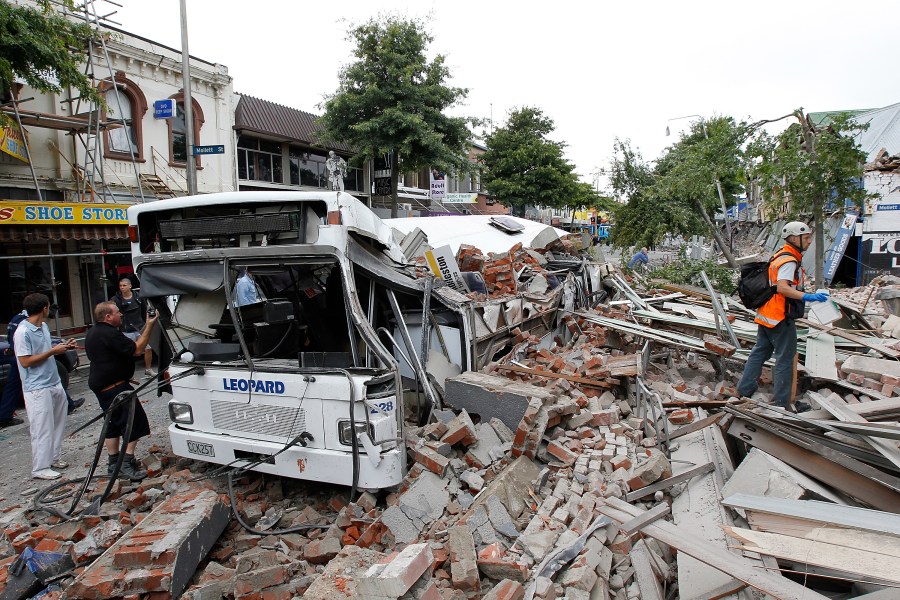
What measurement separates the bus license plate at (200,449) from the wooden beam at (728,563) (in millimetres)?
3312

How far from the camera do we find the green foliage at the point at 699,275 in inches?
496

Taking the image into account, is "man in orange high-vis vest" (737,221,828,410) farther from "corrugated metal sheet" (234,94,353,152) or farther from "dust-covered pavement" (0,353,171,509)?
"corrugated metal sheet" (234,94,353,152)

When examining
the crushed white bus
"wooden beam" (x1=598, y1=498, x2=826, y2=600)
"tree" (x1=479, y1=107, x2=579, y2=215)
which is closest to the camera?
"wooden beam" (x1=598, y1=498, x2=826, y2=600)

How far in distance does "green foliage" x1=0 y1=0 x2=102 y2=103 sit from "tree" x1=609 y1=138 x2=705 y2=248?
14.8 m

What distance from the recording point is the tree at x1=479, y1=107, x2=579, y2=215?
2858 centimetres

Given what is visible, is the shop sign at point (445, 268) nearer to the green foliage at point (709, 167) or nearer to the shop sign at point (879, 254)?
the green foliage at point (709, 167)

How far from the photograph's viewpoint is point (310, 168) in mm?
23172

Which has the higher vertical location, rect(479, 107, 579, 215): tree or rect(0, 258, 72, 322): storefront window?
rect(479, 107, 579, 215): tree

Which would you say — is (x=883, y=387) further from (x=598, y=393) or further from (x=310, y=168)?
(x=310, y=168)

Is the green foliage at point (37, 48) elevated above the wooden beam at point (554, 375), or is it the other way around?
the green foliage at point (37, 48)

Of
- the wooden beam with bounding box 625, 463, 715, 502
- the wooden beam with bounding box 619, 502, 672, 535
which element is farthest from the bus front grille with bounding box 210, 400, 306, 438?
the wooden beam with bounding box 625, 463, 715, 502

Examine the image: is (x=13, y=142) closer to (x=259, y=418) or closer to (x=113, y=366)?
(x=113, y=366)

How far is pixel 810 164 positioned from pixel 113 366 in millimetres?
12106

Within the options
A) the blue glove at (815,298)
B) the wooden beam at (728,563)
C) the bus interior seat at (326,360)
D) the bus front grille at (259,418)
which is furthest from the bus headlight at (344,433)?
the blue glove at (815,298)
